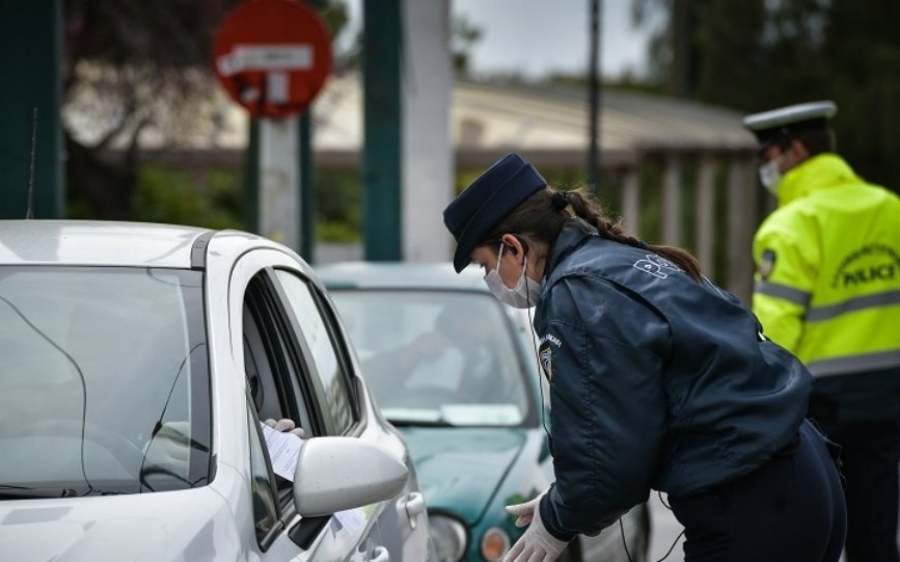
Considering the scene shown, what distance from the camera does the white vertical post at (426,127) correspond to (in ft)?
52.2

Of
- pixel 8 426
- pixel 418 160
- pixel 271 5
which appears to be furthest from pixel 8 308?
pixel 418 160

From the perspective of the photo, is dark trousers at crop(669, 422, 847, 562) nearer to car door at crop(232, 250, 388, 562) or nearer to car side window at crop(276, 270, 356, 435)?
car door at crop(232, 250, 388, 562)

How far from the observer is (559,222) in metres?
4.41

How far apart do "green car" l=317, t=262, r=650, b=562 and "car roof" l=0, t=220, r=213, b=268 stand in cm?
215

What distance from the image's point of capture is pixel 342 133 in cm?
2502

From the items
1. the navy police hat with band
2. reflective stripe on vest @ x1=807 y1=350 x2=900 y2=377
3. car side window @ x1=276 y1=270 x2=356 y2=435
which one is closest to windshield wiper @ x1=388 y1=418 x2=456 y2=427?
reflective stripe on vest @ x1=807 y1=350 x2=900 y2=377

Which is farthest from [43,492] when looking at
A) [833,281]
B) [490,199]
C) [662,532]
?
[662,532]

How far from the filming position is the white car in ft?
11.8

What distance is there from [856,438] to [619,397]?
2.98m

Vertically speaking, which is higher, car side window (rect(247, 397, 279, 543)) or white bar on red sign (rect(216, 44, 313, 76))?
car side window (rect(247, 397, 279, 543))

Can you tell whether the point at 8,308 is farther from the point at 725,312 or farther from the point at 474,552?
the point at 474,552

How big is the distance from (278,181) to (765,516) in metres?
7.37

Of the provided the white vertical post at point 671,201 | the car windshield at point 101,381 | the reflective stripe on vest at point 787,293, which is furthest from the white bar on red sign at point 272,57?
the white vertical post at point 671,201

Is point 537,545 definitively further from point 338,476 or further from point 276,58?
point 276,58
